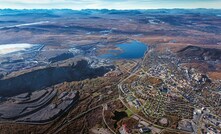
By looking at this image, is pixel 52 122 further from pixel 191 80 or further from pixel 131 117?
pixel 191 80

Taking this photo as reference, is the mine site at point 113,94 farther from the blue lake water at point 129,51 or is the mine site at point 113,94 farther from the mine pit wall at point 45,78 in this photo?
the blue lake water at point 129,51

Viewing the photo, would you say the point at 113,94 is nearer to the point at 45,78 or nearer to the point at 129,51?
the point at 45,78

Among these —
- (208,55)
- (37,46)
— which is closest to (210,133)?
(208,55)

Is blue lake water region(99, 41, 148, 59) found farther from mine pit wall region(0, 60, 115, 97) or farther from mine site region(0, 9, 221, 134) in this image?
mine pit wall region(0, 60, 115, 97)

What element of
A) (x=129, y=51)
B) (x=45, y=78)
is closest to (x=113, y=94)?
(x=45, y=78)

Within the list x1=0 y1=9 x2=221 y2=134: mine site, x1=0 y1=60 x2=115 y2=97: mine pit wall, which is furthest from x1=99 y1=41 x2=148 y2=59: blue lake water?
x1=0 y1=60 x2=115 y2=97: mine pit wall

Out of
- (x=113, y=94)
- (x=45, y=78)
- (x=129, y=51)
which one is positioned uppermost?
(x=45, y=78)
